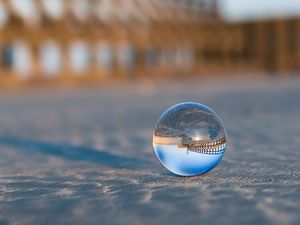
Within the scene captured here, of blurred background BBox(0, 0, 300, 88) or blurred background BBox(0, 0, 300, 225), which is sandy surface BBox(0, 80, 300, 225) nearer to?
blurred background BBox(0, 0, 300, 225)

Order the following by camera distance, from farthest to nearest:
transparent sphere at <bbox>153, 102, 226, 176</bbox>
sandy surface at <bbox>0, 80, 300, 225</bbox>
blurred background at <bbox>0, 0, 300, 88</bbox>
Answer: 1. blurred background at <bbox>0, 0, 300, 88</bbox>
2. transparent sphere at <bbox>153, 102, 226, 176</bbox>
3. sandy surface at <bbox>0, 80, 300, 225</bbox>

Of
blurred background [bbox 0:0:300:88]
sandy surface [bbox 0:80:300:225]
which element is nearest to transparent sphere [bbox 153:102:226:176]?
sandy surface [bbox 0:80:300:225]

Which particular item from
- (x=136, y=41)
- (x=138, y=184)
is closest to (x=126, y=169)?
(x=138, y=184)

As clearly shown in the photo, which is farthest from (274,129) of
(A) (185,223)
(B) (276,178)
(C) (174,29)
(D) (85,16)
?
(C) (174,29)

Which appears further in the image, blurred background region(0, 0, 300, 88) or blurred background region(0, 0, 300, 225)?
blurred background region(0, 0, 300, 88)

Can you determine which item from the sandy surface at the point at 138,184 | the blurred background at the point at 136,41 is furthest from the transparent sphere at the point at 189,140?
the blurred background at the point at 136,41

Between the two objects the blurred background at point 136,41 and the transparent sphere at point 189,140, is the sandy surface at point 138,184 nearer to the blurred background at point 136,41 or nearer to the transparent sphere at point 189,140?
the transparent sphere at point 189,140
